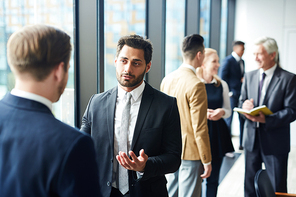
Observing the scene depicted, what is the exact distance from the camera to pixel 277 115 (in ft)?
8.51

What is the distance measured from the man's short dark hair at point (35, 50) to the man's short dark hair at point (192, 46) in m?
1.66

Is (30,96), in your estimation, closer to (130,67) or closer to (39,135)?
(39,135)

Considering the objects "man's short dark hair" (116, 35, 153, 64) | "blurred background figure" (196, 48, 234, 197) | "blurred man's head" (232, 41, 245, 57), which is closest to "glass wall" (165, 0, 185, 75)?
"blurred background figure" (196, 48, 234, 197)

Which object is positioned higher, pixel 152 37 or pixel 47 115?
pixel 152 37

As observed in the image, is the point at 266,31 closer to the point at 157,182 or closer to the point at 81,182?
the point at 157,182

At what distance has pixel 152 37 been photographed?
3102mm

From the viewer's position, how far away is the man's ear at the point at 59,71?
0.79 metres

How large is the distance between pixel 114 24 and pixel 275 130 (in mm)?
1886

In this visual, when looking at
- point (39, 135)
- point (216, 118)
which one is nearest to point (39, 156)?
point (39, 135)

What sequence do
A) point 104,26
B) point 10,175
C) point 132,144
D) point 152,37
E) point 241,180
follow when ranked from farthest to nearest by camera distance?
point 241,180
point 152,37
point 104,26
point 132,144
point 10,175

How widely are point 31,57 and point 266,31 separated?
6464mm

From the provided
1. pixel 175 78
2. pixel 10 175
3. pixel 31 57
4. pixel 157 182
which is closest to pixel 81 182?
pixel 10 175

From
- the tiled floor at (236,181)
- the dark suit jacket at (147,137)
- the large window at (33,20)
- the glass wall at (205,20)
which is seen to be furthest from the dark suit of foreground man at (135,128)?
the glass wall at (205,20)

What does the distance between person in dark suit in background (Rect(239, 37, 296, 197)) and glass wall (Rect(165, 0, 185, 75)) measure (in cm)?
116
